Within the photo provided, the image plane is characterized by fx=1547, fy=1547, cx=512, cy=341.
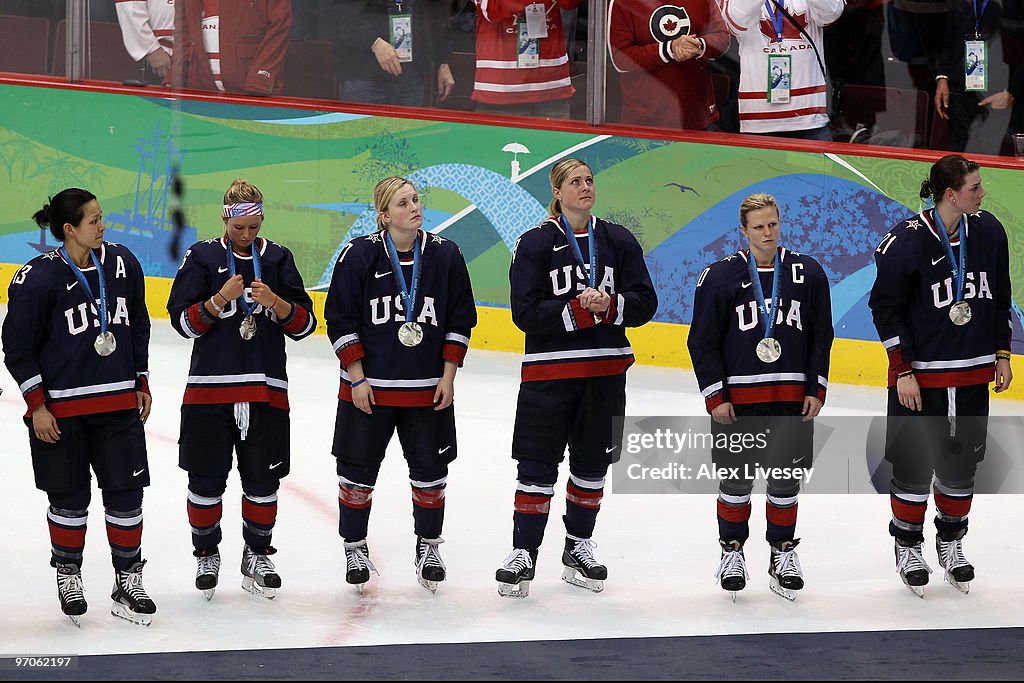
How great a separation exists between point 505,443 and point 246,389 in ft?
7.95

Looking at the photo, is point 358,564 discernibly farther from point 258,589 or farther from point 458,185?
point 458,185

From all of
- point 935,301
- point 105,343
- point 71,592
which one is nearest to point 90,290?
point 105,343

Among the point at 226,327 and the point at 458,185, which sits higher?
the point at 458,185

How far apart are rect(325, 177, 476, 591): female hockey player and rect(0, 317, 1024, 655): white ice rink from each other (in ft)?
1.01

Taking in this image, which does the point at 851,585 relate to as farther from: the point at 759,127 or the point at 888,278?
the point at 759,127

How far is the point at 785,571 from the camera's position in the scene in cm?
518

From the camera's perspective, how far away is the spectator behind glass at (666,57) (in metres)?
8.64

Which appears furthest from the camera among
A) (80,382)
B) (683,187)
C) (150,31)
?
(150,31)

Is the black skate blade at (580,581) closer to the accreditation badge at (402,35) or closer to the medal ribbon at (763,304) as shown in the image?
the medal ribbon at (763,304)

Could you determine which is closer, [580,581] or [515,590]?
[515,590]

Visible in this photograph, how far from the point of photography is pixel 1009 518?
20.5 feet

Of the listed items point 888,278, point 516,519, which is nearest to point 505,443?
point 516,519

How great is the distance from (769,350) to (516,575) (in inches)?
44.4

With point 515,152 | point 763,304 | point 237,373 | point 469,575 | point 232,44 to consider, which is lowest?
point 469,575
